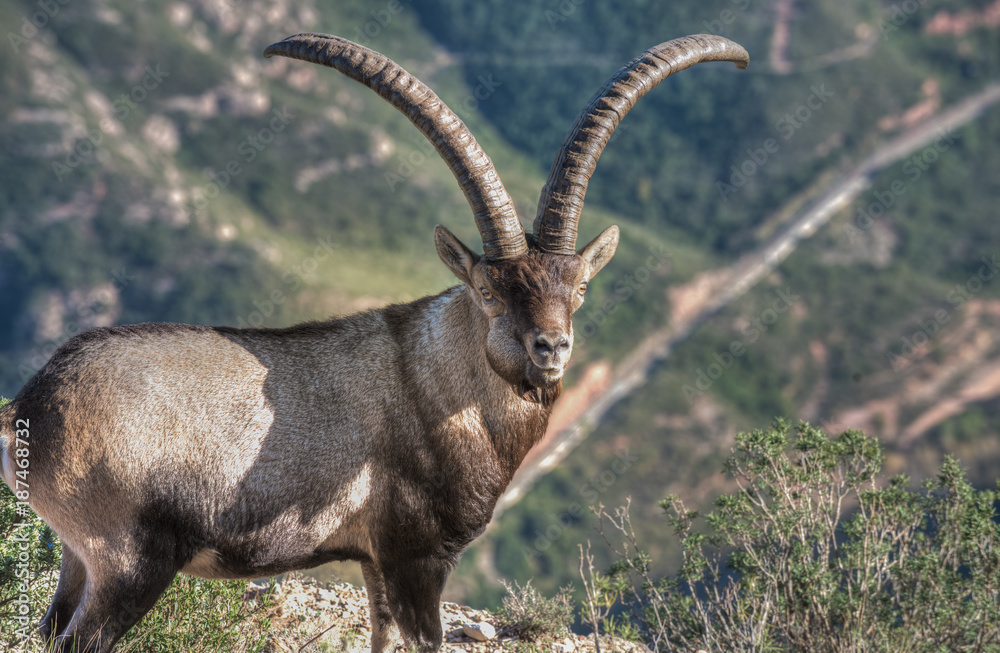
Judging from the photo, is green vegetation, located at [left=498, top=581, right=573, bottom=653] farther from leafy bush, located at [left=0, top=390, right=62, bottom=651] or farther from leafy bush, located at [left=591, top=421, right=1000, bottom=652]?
leafy bush, located at [left=0, top=390, right=62, bottom=651]

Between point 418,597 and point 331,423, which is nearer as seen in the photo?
point 331,423

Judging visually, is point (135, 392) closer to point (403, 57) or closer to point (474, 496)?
point (474, 496)

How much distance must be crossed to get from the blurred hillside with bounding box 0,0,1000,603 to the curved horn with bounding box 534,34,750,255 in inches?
1329

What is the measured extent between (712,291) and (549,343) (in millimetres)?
57018

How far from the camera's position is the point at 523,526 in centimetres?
4703

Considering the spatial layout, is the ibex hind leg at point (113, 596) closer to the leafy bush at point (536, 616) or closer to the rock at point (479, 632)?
the rock at point (479, 632)

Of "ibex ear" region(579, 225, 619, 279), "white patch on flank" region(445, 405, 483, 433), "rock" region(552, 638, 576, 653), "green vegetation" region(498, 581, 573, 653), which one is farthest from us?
"green vegetation" region(498, 581, 573, 653)
